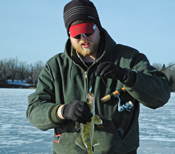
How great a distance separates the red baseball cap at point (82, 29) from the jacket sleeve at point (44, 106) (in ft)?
1.53

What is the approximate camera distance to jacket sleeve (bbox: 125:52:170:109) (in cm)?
224

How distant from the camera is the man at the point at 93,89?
2326mm

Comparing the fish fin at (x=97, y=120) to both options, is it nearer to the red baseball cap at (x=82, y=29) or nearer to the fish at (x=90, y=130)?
the fish at (x=90, y=130)

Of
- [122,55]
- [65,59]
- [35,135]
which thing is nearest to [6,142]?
[35,135]

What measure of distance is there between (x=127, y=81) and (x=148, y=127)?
6273mm

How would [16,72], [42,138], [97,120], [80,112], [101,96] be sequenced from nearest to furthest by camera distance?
[80,112] < [97,120] < [101,96] < [42,138] < [16,72]

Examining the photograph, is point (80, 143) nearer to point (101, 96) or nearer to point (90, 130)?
point (90, 130)

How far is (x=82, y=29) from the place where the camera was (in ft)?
8.53

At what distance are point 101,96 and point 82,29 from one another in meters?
0.68

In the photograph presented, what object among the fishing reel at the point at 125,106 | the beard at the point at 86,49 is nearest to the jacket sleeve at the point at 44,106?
the beard at the point at 86,49

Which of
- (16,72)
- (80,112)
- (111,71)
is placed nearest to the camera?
(111,71)

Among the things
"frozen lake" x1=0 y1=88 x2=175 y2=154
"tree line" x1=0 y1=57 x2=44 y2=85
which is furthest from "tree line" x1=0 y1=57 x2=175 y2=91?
"frozen lake" x1=0 y1=88 x2=175 y2=154

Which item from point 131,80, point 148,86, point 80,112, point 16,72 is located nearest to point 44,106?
point 80,112

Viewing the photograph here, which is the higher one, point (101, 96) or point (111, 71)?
point (111, 71)
